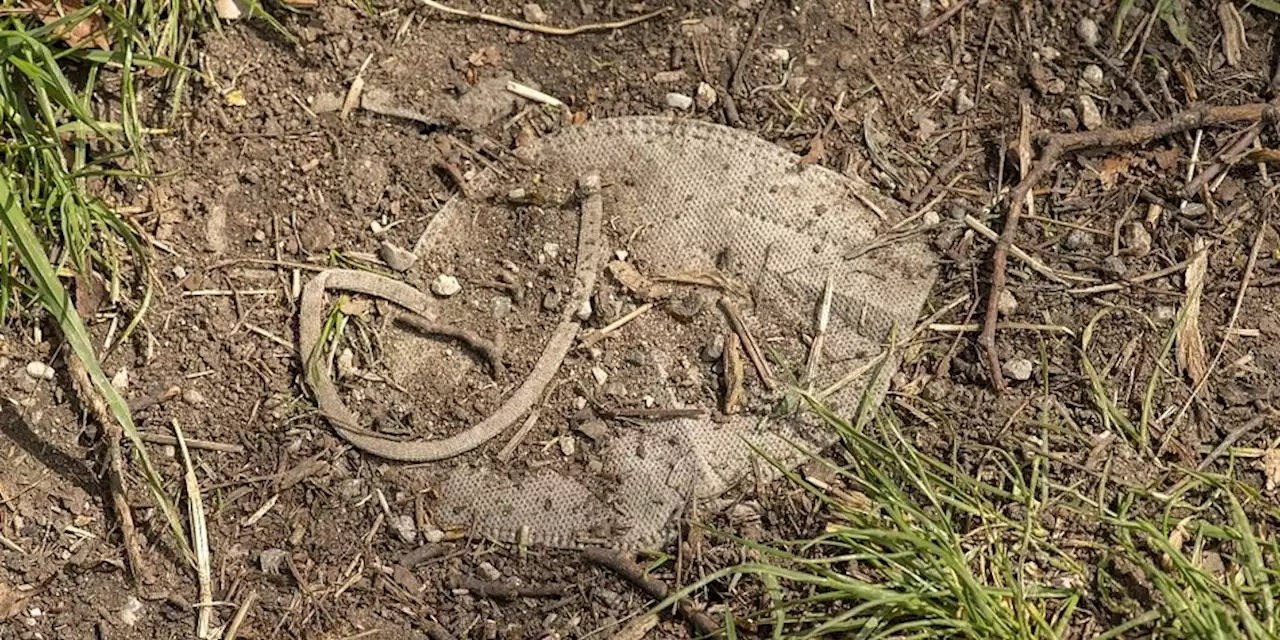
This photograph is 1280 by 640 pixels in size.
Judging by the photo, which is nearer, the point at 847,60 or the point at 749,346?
the point at 749,346

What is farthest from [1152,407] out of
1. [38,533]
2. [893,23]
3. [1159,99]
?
[38,533]

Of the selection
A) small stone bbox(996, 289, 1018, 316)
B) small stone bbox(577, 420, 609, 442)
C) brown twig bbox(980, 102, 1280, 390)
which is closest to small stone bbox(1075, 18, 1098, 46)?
brown twig bbox(980, 102, 1280, 390)

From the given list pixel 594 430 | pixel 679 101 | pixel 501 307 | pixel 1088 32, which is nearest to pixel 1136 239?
pixel 1088 32

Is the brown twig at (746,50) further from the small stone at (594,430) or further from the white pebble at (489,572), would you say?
the white pebble at (489,572)

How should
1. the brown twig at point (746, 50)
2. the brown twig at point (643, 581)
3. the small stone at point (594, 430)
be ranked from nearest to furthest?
the brown twig at point (643, 581) → the small stone at point (594, 430) → the brown twig at point (746, 50)

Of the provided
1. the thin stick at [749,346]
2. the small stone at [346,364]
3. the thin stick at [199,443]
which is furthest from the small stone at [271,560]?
the thin stick at [749,346]

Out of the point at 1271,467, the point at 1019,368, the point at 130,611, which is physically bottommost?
the point at 130,611

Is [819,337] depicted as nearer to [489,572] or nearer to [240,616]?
[489,572]
